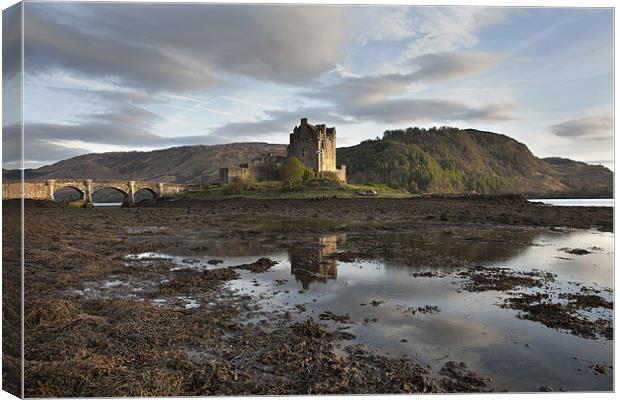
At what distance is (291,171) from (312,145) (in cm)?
1181

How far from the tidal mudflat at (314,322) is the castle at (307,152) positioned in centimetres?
6689

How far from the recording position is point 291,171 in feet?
257

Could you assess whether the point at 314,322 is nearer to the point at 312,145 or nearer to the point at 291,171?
the point at 291,171

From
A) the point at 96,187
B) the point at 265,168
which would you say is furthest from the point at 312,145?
the point at 96,187

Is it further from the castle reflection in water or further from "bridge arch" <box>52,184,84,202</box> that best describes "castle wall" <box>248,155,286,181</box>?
the castle reflection in water

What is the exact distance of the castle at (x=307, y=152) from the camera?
83250 mm

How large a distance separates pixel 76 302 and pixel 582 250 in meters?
18.8

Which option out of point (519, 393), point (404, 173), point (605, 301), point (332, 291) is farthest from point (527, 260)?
point (404, 173)

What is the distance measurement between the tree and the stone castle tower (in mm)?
7889

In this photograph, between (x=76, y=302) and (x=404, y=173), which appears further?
(x=404, y=173)

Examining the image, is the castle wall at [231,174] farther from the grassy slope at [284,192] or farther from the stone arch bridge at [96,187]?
the stone arch bridge at [96,187]

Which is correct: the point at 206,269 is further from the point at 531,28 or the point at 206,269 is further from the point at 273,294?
the point at 531,28

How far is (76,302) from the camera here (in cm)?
862

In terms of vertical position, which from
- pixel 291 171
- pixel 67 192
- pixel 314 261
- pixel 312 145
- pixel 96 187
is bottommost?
pixel 314 261
